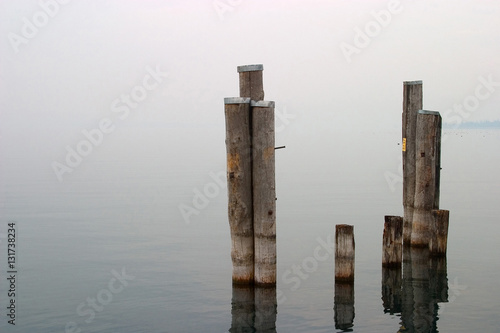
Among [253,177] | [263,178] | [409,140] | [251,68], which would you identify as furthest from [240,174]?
[409,140]

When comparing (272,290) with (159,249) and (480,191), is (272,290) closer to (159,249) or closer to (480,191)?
(159,249)

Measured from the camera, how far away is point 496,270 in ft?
50.2

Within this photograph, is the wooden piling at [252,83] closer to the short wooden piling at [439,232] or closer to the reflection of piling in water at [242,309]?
the reflection of piling in water at [242,309]

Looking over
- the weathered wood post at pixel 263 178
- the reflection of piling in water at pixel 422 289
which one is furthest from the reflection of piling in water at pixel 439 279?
the weathered wood post at pixel 263 178

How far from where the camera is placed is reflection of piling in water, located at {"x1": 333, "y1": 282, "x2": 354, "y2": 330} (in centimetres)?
1187

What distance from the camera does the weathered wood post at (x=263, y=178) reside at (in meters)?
12.4

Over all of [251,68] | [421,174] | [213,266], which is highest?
[251,68]

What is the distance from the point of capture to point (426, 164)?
51.4ft

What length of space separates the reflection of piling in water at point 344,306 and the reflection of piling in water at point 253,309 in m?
1.01

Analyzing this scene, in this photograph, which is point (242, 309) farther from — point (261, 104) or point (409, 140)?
point (409, 140)

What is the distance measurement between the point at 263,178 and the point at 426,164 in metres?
4.65

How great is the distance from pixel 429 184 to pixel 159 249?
668 cm

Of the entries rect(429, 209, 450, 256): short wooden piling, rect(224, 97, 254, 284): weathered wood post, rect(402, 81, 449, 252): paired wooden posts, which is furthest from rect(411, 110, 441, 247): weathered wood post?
rect(224, 97, 254, 284): weathered wood post

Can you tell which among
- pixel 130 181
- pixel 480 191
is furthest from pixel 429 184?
pixel 130 181
